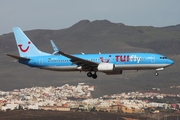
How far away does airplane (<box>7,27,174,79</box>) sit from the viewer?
67438 mm

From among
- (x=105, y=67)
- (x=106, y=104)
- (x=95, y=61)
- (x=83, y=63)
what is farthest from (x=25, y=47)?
(x=106, y=104)

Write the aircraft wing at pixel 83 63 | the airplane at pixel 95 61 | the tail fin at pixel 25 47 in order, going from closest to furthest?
the airplane at pixel 95 61 < the aircraft wing at pixel 83 63 < the tail fin at pixel 25 47

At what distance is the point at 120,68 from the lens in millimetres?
68312

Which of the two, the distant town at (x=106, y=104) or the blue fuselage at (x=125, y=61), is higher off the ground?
the blue fuselage at (x=125, y=61)

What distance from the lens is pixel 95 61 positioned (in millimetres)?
70000

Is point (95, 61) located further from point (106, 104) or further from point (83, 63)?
point (106, 104)

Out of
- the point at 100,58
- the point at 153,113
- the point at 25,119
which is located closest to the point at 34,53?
the point at 100,58

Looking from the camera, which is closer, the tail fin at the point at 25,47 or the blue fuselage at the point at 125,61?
the blue fuselage at the point at 125,61

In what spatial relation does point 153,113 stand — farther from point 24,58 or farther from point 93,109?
point 24,58

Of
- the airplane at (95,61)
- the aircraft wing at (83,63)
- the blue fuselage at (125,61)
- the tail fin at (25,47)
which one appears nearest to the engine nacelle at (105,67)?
the airplane at (95,61)

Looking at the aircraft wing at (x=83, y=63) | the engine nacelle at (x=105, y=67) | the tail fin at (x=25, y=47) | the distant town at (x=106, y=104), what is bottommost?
the distant town at (x=106, y=104)

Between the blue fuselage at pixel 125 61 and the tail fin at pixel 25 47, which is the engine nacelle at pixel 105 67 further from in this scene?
the tail fin at pixel 25 47

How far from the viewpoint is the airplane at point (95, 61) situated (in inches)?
2655

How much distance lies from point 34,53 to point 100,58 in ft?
37.6
